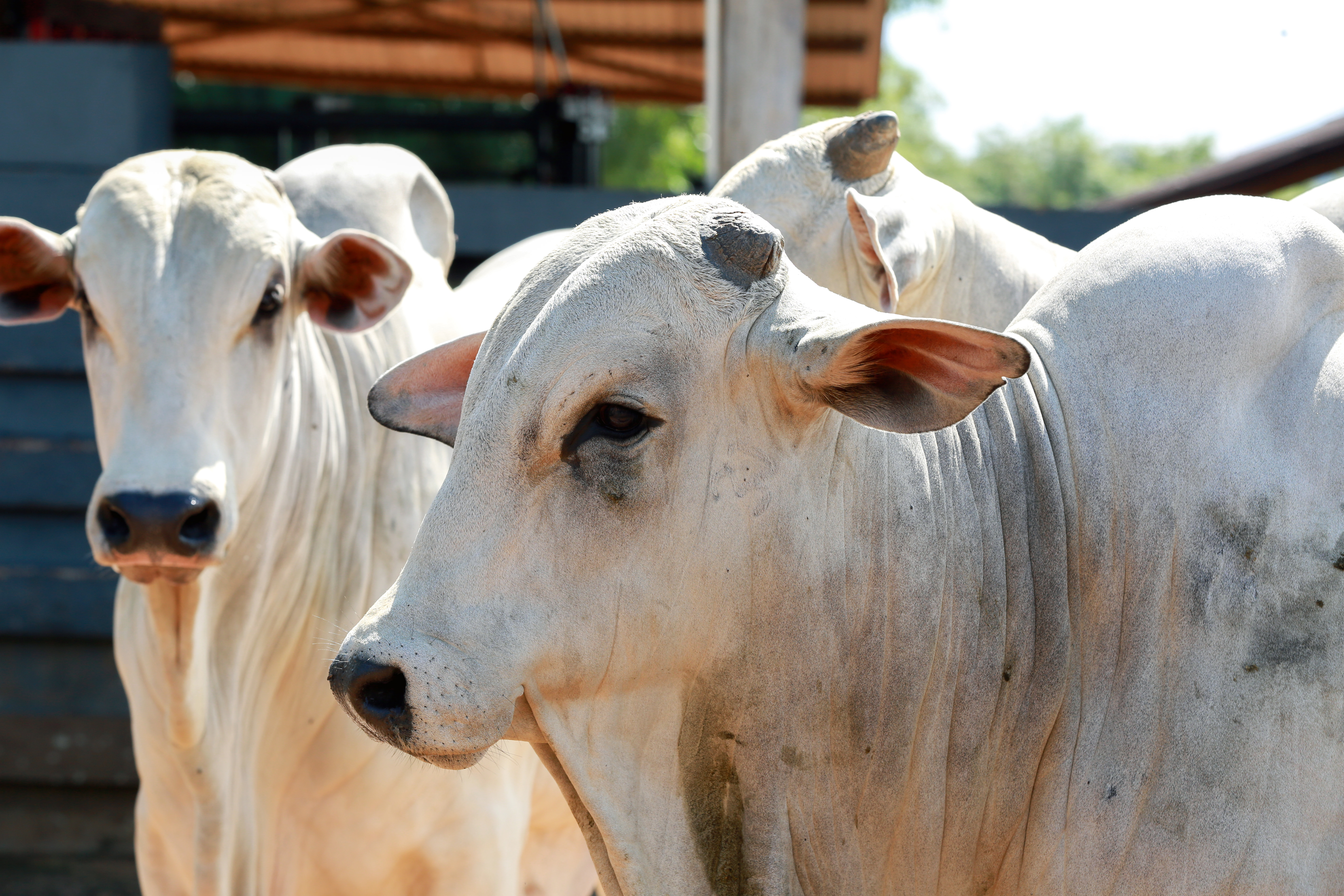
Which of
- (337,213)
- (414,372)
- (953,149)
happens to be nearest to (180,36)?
(337,213)

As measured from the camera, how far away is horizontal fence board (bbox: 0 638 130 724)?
17.8 ft

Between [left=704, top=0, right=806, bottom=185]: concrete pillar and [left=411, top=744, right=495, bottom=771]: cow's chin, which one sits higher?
[left=704, top=0, right=806, bottom=185]: concrete pillar

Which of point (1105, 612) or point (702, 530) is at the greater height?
point (702, 530)

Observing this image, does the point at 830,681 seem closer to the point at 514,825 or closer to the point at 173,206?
the point at 514,825

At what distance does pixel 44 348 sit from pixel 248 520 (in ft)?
10.8

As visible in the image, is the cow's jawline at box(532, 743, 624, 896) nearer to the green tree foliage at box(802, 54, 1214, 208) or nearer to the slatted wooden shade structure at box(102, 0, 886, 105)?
the slatted wooden shade structure at box(102, 0, 886, 105)

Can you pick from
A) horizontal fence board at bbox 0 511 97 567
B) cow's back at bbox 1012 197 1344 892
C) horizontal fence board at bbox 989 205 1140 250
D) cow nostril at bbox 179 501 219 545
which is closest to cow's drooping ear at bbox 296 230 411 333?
cow nostril at bbox 179 501 219 545

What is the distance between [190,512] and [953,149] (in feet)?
121

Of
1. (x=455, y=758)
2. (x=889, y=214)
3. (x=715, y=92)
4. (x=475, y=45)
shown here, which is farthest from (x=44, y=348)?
(x=455, y=758)

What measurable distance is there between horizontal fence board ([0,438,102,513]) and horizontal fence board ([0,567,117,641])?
296mm

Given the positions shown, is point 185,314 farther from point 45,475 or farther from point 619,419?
point 45,475

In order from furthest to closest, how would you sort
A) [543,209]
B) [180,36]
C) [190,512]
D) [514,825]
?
1. [180,36]
2. [543,209]
3. [514,825]
4. [190,512]

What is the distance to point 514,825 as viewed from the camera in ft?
9.93

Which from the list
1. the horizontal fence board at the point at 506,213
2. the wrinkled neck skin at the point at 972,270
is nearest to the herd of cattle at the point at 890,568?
the wrinkled neck skin at the point at 972,270
